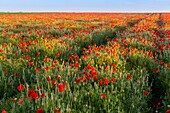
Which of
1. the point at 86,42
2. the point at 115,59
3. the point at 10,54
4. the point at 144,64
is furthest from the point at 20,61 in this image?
the point at 86,42

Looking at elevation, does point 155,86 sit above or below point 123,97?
below

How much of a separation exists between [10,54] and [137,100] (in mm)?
4548

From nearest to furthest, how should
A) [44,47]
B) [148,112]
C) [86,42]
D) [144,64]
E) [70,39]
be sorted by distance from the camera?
[148,112], [144,64], [44,47], [70,39], [86,42]

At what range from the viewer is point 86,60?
675 cm

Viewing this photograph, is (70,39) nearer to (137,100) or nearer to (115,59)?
(115,59)

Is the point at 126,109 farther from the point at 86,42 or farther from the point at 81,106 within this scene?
the point at 86,42

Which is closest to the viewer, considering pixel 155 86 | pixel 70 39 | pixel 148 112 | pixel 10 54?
pixel 148 112

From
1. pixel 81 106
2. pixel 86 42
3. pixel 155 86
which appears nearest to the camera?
Result: pixel 81 106

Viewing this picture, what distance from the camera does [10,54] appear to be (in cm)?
806

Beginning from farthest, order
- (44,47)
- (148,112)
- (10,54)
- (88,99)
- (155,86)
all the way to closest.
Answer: (44,47), (10,54), (155,86), (148,112), (88,99)

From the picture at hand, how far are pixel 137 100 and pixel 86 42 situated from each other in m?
6.89

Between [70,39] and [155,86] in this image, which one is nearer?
[155,86]

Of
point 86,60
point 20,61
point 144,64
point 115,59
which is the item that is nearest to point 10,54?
point 20,61

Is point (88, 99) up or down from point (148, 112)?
up
